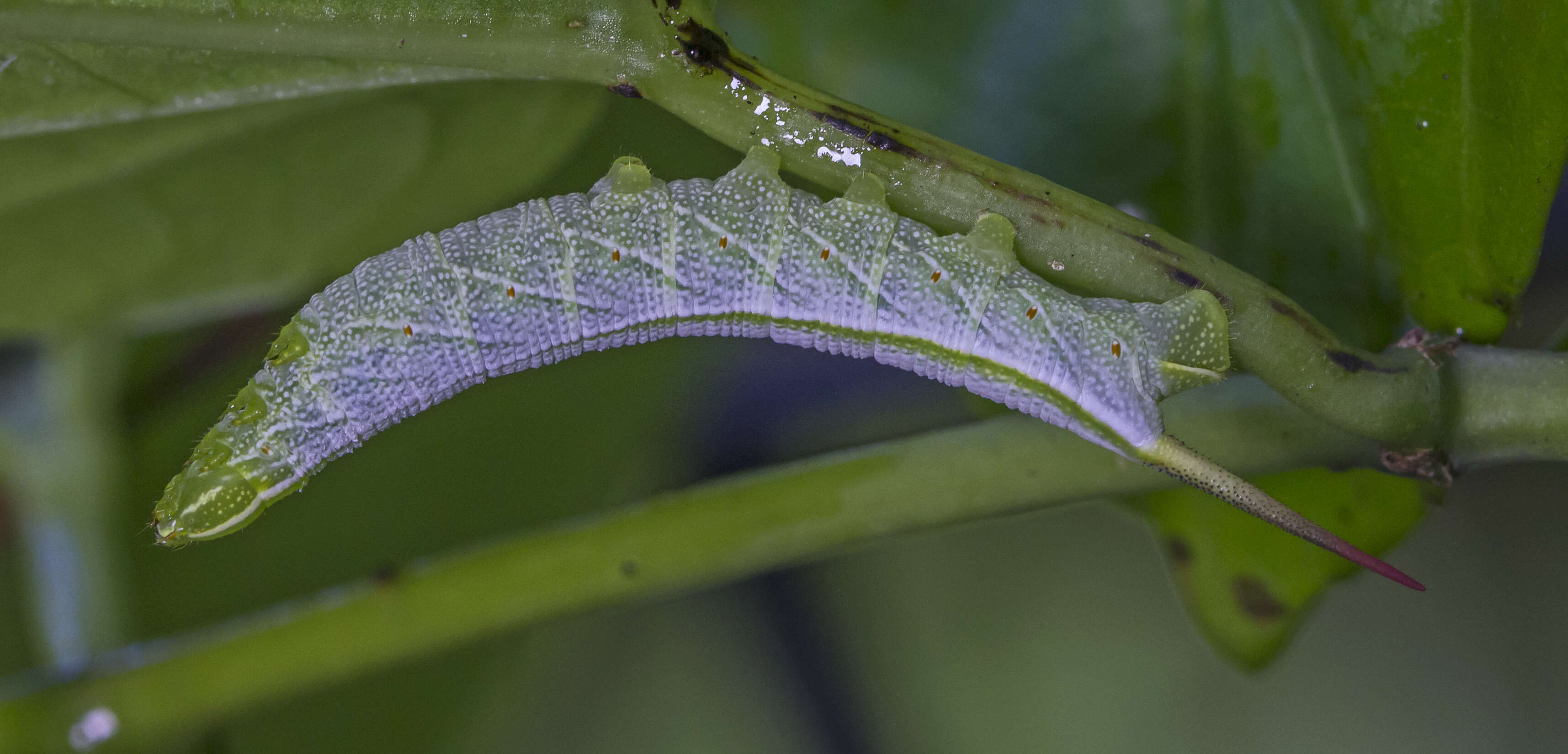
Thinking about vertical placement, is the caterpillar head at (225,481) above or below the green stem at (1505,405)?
above

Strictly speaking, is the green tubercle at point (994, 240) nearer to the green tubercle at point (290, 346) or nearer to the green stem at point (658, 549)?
the green stem at point (658, 549)

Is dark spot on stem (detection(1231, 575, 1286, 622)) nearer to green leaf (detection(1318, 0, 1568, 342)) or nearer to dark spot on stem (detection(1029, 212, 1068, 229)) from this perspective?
green leaf (detection(1318, 0, 1568, 342))

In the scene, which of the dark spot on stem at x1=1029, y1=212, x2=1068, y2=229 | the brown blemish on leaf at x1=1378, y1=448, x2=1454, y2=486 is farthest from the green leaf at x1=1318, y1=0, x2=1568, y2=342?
the dark spot on stem at x1=1029, y1=212, x2=1068, y2=229

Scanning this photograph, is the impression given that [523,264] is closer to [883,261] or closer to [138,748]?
[883,261]

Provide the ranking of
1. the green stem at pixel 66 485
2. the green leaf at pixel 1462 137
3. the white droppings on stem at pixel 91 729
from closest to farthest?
the green leaf at pixel 1462 137, the white droppings on stem at pixel 91 729, the green stem at pixel 66 485

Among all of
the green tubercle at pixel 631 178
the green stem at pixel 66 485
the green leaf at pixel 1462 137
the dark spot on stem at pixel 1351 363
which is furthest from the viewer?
the green stem at pixel 66 485

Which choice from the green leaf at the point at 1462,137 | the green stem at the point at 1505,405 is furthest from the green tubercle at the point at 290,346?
the green stem at the point at 1505,405

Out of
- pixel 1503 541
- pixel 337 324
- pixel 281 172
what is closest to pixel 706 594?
pixel 337 324
